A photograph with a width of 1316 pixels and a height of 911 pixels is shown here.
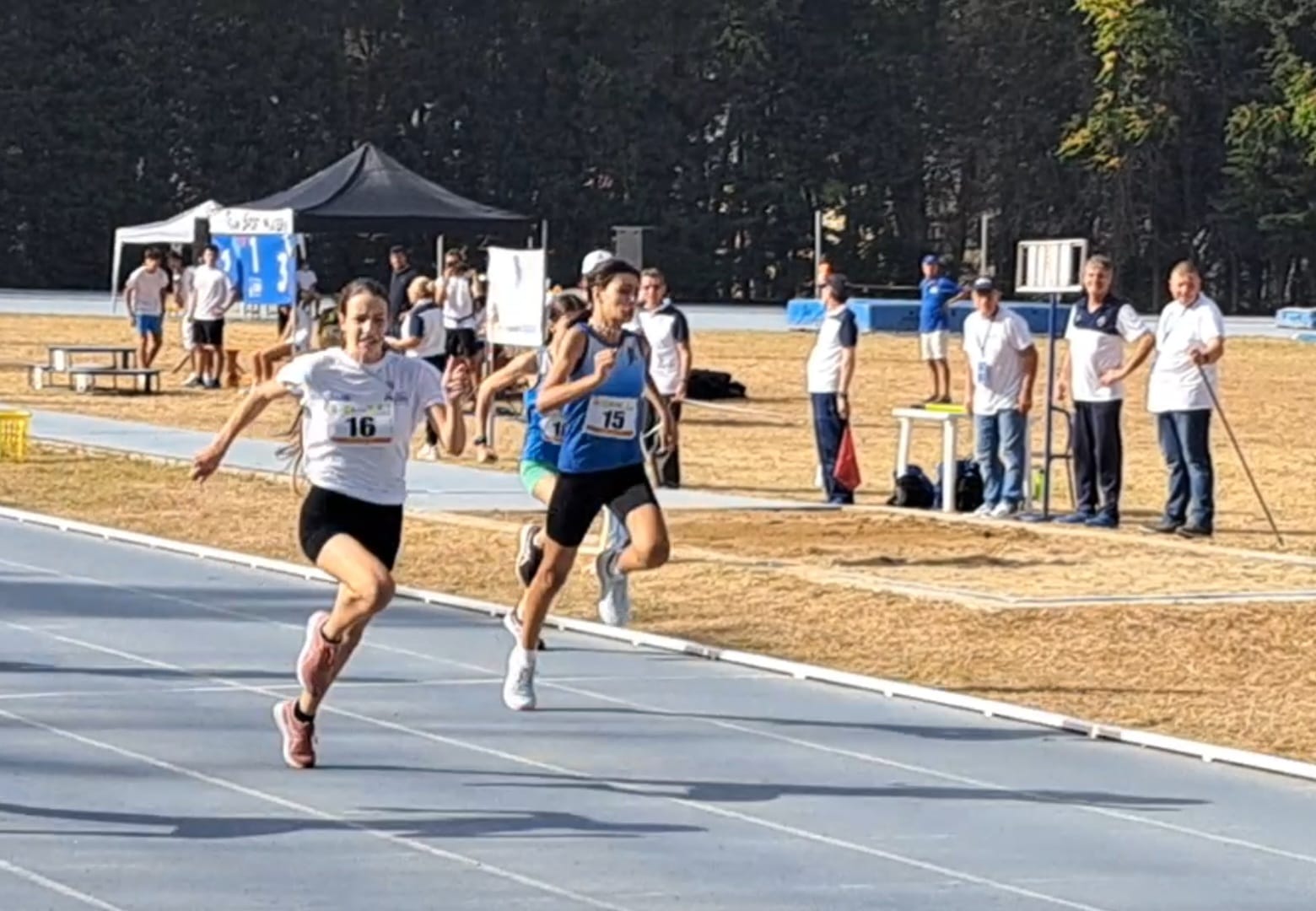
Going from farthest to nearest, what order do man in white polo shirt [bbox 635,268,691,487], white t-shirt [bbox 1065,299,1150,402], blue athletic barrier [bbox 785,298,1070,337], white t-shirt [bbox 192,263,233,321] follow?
blue athletic barrier [bbox 785,298,1070,337] < white t-shirt [bbox 192,263,233,321] < man in white polo shirt [bbox 635,268,691,487] < white t-shirt [bbox 1065,299,1150,402]

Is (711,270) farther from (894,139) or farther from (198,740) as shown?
(198,740)

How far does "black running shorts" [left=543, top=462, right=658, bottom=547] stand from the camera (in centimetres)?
1112

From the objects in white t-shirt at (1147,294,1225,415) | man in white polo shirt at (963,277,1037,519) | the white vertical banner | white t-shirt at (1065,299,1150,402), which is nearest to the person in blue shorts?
the white vertical banner

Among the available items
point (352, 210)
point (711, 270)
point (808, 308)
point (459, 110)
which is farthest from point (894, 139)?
point (352, 210)

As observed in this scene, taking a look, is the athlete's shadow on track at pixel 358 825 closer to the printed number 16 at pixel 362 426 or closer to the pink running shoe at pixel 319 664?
the pink running shoe at pixel 319 664

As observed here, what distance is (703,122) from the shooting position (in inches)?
2731

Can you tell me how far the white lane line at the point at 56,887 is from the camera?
24.5 ft

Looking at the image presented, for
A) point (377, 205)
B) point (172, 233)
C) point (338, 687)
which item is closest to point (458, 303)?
point (377, 205)

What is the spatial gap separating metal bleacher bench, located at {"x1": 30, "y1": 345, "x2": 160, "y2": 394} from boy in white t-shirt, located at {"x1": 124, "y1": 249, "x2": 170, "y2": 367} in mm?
217

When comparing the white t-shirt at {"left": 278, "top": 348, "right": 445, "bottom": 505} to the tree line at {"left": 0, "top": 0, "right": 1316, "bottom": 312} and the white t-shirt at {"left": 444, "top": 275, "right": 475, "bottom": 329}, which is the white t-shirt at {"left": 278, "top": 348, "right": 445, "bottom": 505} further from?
the tree line at {"left": 0, "top": 0, "right": 1316, "bottom": 312}

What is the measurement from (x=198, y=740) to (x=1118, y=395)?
31.0 feet

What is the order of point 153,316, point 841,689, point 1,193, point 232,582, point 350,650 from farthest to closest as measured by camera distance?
point 1,193
point 153,316
point 232,582
point 841,689
point 350,650

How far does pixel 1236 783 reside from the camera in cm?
993

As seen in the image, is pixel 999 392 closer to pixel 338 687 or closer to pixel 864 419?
pixel 338 687
